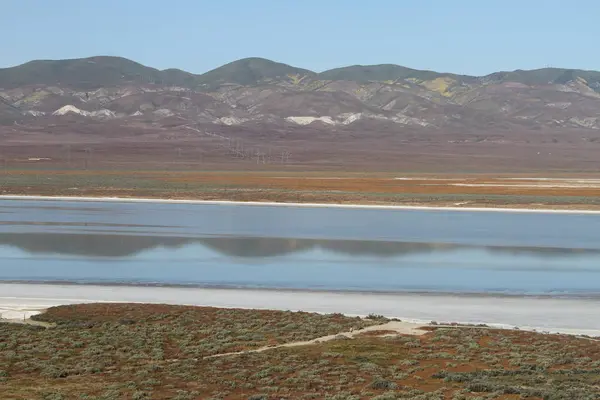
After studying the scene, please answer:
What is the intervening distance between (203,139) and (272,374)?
183 m

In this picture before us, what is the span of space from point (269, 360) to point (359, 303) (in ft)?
28.7

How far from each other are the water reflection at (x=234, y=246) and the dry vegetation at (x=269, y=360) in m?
15.7

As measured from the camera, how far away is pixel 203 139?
198250 mm

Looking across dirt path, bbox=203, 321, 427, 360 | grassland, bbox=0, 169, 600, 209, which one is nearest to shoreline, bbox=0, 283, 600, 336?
dirt path, bbox=203, 321, 427, 360

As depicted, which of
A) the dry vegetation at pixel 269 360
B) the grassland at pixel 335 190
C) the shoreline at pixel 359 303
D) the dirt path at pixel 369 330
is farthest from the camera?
the grassland at pixel 335 190

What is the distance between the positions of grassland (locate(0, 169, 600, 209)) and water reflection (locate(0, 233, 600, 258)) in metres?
26.7

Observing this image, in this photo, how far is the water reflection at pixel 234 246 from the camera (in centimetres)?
3947

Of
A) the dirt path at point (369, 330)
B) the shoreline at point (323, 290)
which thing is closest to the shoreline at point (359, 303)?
the shoreline at point (323, 290)

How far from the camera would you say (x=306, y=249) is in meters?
41.3

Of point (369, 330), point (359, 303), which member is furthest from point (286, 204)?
point (369, 330)

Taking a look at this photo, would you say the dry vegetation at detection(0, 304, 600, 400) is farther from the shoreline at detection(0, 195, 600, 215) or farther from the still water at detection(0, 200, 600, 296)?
the shoreline at detection(0, 195, 600, 215)

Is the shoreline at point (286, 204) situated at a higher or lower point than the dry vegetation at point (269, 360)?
lower

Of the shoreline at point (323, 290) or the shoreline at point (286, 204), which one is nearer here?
the shoreline at point (323, 290)

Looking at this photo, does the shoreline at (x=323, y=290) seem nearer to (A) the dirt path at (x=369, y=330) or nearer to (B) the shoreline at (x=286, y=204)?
(A) the dirt path at (x=369, y=330)
